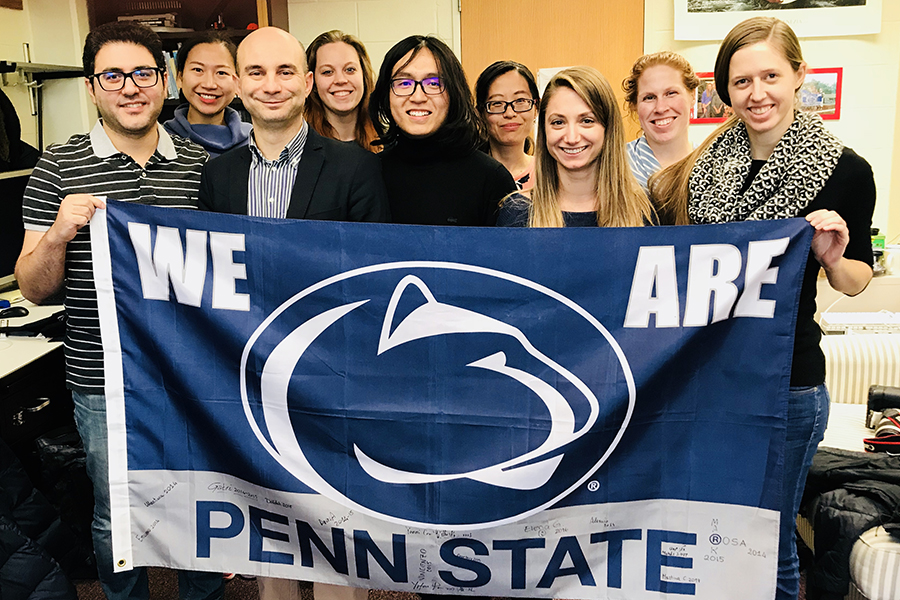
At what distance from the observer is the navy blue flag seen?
1.79 metres

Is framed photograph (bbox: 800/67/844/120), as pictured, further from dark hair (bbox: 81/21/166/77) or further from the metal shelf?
the metal shelf

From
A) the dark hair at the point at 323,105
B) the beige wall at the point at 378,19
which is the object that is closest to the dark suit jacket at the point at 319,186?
the dark hair at the point at 323,105

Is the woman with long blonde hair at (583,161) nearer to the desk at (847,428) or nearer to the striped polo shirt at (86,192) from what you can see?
the striped polo shirt at (86,192)

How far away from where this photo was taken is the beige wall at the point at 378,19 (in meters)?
4.24

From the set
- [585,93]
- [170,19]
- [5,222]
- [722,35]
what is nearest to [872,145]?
[722,35]

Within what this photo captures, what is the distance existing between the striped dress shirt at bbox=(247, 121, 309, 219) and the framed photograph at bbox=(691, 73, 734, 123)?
2.66m

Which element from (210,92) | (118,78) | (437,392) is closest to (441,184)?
(437,392)

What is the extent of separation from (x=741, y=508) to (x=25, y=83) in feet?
12.2

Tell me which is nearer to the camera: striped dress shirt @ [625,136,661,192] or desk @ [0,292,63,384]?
striped dress shirt @ [625,136,661,192]

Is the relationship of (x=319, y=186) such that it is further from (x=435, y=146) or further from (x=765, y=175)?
(x=765, y=175)

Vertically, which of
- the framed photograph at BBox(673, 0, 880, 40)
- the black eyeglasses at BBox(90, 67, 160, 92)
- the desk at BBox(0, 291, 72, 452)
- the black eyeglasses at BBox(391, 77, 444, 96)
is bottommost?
the desk at BBox(0, 291, 72, 452)

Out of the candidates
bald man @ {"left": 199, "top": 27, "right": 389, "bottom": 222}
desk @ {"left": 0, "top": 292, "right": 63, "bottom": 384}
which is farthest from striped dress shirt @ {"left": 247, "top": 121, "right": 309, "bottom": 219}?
desk @ {"left": 0, "top": 292, "right": 63, "bottom": 384}

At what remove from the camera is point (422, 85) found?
2.24 m

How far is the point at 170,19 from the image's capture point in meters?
4.14
